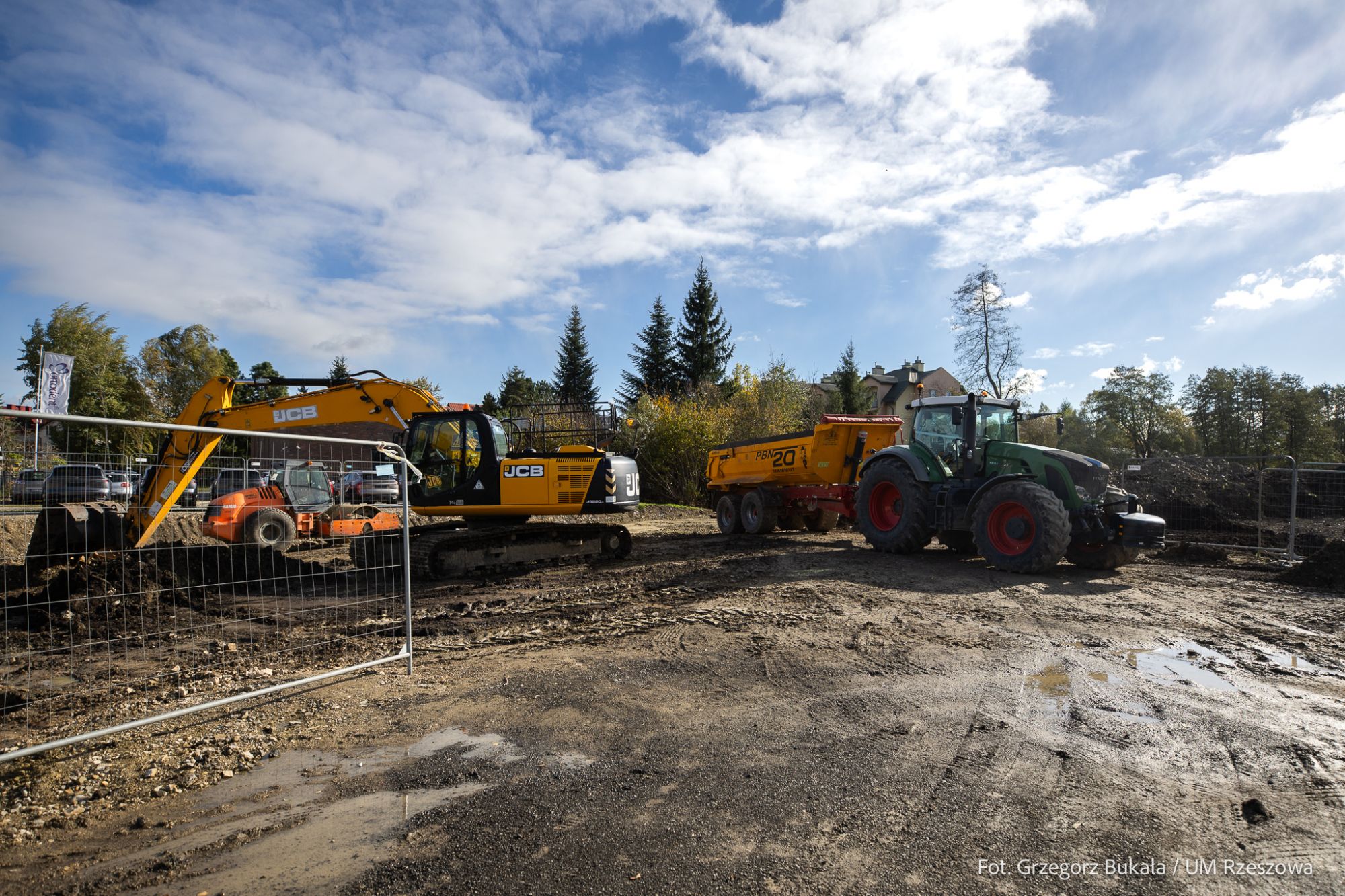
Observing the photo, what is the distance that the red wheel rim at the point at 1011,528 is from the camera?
905 centimetres

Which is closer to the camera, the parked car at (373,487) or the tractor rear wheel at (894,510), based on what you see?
the parked car at (373,487)

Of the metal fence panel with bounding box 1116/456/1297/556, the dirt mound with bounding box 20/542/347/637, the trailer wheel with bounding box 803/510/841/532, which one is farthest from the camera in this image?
the trailer wheel with bounding box 803/510/841/532

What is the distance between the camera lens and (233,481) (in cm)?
756

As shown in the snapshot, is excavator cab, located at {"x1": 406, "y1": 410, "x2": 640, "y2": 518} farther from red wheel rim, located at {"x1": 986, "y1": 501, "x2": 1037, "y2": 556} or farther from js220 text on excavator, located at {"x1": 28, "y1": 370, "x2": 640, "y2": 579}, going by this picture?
red wheel rim, located at {"x1": 986, "y1": 501, "x2": 1037, "y2": 556}

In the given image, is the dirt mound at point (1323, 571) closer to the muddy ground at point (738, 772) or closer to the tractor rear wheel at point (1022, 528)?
the tractor rear wheel at point (1022, 528)

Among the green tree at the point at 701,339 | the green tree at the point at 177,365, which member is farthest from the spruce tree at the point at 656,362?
the green tree at the point at 177,365

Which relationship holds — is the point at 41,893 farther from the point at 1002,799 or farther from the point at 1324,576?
the point at 1324,576

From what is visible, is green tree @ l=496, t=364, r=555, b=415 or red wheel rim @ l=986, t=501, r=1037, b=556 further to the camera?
green tree @ l=496, t=364, r=555, b=415

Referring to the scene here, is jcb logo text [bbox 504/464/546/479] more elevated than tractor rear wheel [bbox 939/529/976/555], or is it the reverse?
jcb logo text [bbox 504/464/546/479]

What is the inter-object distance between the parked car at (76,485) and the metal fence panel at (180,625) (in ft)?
1.36

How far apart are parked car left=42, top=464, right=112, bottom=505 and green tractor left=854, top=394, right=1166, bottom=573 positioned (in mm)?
9554

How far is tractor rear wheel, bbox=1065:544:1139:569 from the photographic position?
945 centimetres

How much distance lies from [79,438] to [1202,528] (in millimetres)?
17701

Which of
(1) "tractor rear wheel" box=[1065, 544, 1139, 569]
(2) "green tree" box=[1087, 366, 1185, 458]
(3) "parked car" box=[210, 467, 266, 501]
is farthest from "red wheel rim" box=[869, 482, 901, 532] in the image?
(2) "green tree" box=[1087, 366, 1185, 458]
